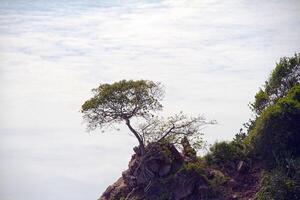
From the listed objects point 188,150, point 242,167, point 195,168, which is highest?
point 188,150

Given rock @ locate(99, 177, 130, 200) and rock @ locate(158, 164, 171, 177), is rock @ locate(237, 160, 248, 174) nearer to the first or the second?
rock @ locate(158, 164, 171, 177)

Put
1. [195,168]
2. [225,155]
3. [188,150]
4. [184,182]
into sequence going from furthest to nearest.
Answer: [188,150] < [225,155] < [195,168] < [184,182]

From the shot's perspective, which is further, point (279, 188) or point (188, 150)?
point (188, 150)

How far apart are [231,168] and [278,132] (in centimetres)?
389

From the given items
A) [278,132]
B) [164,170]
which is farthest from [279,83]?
[164,170]

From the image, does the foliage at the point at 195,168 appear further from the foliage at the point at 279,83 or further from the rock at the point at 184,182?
the foliage at the point at 279,83

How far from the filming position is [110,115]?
45.4m

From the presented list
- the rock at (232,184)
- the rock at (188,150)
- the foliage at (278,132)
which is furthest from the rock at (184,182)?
the foliage at (278,132)

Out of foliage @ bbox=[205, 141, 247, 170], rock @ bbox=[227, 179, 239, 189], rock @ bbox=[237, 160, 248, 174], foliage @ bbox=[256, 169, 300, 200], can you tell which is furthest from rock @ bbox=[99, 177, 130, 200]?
foliage @ bbox=[256, 169, 300, 200]

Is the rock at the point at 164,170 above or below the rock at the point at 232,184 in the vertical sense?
above

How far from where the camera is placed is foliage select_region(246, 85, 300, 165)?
44.1 metres

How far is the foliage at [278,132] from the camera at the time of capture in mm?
44094

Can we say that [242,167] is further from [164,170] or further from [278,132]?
[164,170]

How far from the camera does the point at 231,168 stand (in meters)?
45.5
